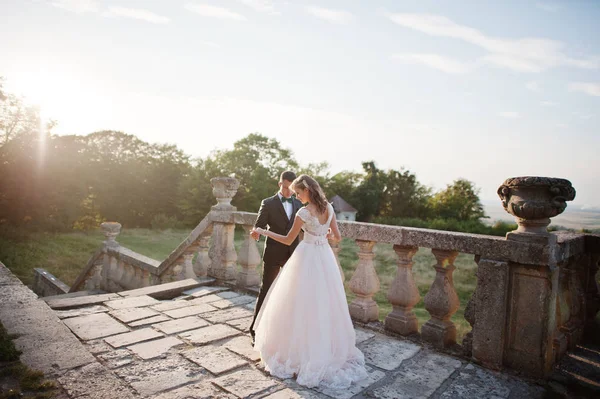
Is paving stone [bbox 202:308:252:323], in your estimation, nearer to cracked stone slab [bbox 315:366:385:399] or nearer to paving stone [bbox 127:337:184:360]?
paving stone [bbox 127:337:184:360]

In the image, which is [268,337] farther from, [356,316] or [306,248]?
[356,316]

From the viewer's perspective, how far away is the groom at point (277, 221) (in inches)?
161

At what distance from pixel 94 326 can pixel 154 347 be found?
1.03 metres

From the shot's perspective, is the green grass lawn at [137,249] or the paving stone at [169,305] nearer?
the paving stone at [169,305]

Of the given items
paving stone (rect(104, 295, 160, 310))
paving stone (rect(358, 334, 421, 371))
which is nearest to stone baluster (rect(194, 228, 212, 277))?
paving stone (rect(104, 295, 160, 310))

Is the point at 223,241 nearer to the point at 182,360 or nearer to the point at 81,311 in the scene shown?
the point at 81,311

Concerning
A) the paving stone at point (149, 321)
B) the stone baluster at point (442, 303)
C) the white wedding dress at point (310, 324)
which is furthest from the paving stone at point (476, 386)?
the paving stone at point (149, 321)

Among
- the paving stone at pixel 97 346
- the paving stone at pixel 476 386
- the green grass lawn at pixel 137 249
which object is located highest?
the paving stone at pixel 476 386

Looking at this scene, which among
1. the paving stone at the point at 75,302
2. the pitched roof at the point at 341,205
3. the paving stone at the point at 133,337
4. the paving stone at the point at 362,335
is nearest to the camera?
the paving stone at the point at 133,337

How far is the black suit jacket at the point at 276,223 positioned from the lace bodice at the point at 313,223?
0.57m

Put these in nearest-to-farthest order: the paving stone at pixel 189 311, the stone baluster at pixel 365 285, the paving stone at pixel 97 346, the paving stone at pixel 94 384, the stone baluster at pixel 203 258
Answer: the paving stone at pixel 94 384, the paving stone at pixel 97 346, the stone baluster at pixel 365 285, the paving stone at pixel 189 311, the stone baluster at pixel 203 258

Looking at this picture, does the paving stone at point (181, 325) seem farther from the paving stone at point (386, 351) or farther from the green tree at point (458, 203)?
the green tree at point (458, 203)

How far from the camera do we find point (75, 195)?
25.2m

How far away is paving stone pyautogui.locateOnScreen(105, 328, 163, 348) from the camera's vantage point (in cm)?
377
